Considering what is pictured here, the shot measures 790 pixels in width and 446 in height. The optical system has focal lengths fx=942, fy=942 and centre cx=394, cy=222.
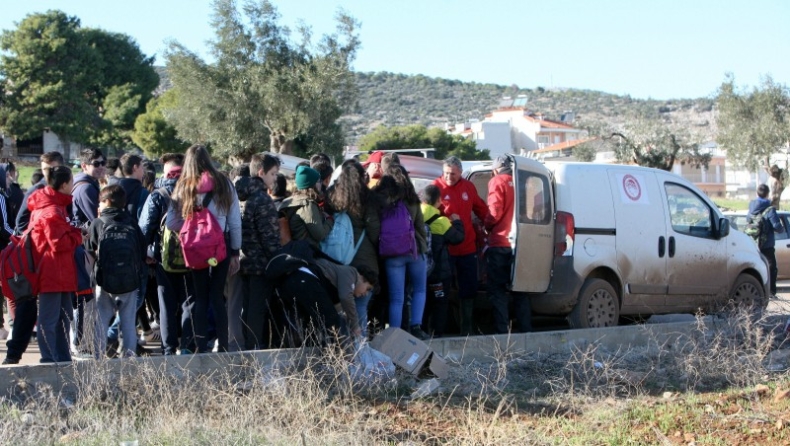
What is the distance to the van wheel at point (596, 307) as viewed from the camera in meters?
10.0

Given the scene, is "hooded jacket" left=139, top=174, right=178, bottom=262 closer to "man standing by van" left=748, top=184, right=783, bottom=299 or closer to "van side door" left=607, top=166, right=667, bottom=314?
"van side door" left=607, top=166, right=667, bottom=314

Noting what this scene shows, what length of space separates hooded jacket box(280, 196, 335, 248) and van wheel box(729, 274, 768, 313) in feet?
18.8

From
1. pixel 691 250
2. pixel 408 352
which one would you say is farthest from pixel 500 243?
pixel 691 250

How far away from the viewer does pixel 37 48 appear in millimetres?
66500

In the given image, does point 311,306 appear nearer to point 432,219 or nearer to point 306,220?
point 306,220

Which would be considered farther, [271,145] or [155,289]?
[271,145]

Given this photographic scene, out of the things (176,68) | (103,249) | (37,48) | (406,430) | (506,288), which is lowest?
(406,430)

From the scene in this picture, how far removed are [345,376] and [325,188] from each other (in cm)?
244

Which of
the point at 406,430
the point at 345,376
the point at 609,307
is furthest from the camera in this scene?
the point at 609,307

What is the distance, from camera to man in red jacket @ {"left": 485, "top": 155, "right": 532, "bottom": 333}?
957 cm

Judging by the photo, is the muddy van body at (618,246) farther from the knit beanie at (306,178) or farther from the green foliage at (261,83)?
the green foliage at (261,83)

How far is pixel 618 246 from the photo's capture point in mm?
10258

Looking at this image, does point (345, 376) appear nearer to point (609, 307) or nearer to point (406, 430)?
point (406, 430)

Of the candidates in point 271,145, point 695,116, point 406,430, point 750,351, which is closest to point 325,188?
point 406,430
